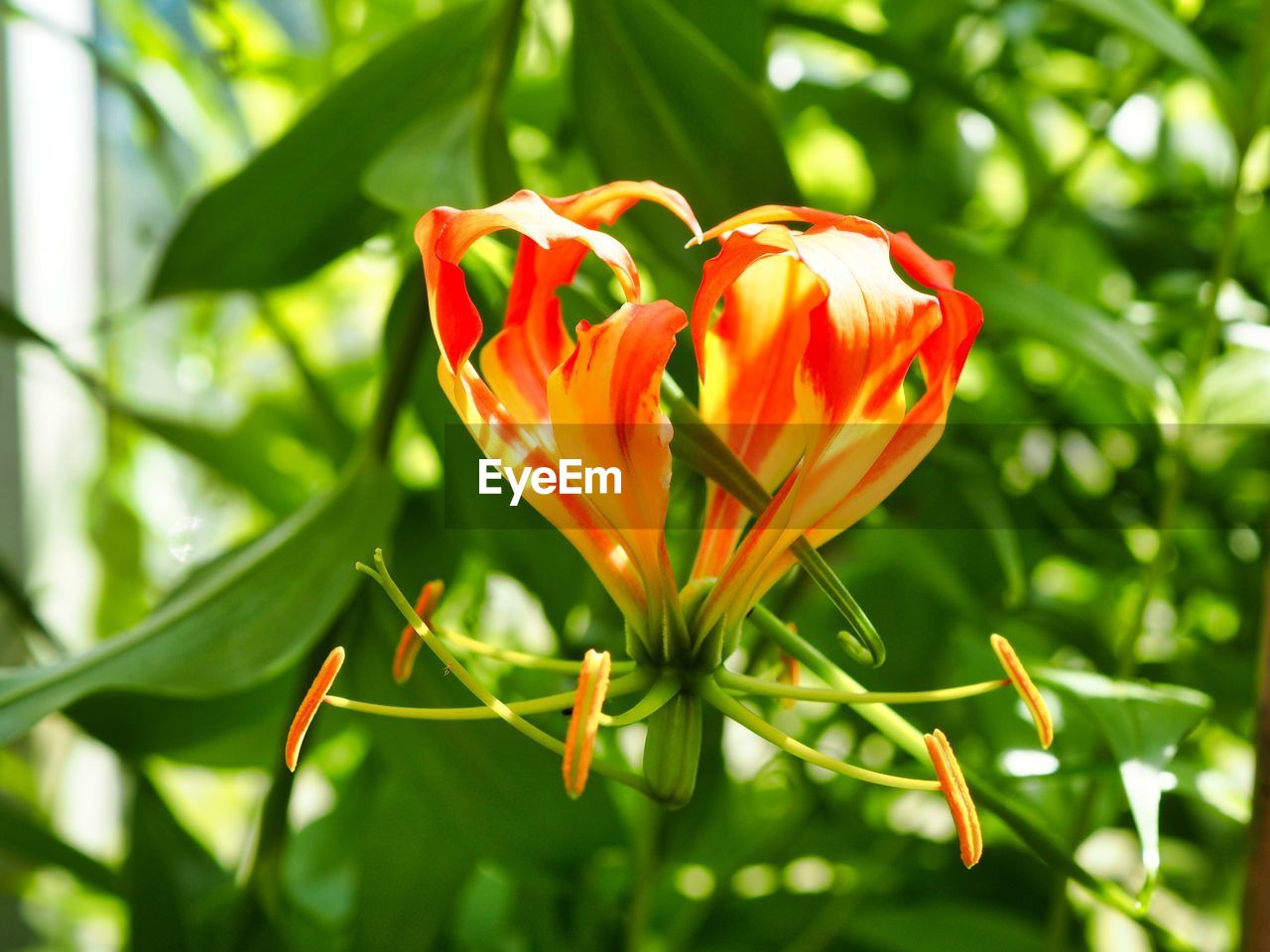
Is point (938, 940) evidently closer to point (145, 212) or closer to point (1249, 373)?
point (1249, 373)

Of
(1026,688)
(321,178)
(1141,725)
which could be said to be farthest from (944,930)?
(321,178)

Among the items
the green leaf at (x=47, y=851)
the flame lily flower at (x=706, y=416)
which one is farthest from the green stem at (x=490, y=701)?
the green leaf at (x=47, y=851)

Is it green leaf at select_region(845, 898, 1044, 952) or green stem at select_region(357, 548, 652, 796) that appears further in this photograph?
green leaf at select_region(845, 898, 1044, 952)

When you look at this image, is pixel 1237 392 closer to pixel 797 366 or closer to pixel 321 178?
pixel 797 366

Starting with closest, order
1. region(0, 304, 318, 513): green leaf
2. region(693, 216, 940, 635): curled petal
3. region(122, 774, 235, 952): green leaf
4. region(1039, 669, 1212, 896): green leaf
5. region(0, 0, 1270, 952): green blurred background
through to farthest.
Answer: region(693, 216, 940, 635): curled petal < region(1039, 669, 1212, 896): green leaf < region(0, 0, 1270, 952): green blurred background < region(122, 774, 235, 952): green leaf < region(0, 304, 318, 513): green leaf

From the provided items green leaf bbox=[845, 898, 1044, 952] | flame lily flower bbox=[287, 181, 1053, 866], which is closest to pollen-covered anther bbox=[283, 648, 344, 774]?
flame lily flower bbox=[287, 181, 1053, 866]

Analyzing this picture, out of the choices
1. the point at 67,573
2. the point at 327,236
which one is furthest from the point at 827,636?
the point at 67,573

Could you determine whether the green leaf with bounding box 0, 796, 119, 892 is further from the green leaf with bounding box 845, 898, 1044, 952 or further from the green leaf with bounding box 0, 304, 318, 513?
the green leaf with bounding box 845, 898, 1044, 952
